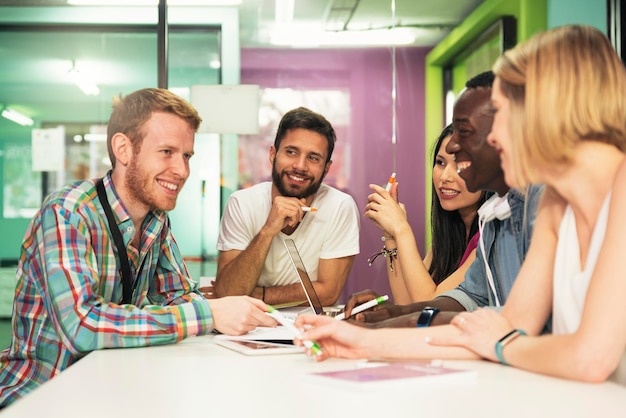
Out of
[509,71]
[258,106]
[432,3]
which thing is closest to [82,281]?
[509,71]

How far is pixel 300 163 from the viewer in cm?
354

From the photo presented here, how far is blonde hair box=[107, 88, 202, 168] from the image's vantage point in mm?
2428

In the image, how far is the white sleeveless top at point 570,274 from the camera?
1.47 meters

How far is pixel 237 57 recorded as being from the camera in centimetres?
449

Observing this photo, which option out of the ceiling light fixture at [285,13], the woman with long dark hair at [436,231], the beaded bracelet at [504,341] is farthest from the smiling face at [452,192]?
the ceiling light fixture at [285,13]

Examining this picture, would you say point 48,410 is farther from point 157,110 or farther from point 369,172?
point 369,172

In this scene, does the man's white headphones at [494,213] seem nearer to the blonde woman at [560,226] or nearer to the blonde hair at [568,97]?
the blonde woman at [560,226]

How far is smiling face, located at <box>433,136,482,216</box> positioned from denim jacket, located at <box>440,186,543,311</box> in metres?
0.75

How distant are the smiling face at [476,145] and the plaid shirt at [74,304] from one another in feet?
2.95

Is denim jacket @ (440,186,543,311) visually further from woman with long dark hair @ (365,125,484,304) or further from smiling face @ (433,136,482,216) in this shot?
smiling face @ (433,136,482,216)

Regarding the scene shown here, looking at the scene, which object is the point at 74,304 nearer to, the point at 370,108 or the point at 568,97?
the point at 568,97

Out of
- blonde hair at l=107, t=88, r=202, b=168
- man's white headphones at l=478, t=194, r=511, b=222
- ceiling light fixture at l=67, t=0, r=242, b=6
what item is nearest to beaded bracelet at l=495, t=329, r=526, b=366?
man's white headphones at l=478, t=194, r=511, b=222

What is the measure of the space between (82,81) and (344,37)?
1.61m

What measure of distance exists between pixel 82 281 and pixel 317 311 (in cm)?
83
